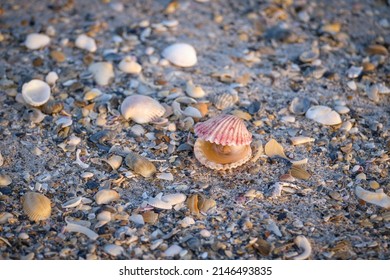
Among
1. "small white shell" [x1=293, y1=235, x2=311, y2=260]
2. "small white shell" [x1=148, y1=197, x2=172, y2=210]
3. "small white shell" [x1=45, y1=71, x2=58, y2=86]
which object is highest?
"small white shell" [x1=293, y1=235, x2=311, y2=260]

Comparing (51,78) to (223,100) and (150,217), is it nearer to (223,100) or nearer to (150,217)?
(223,100)

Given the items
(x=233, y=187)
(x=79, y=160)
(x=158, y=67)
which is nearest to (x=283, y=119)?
(x=233, y=187)

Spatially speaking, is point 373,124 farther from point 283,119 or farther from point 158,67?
point 158,67

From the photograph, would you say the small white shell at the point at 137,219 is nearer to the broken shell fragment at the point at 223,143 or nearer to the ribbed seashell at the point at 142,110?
the broken shell fragment at the point at 223,143

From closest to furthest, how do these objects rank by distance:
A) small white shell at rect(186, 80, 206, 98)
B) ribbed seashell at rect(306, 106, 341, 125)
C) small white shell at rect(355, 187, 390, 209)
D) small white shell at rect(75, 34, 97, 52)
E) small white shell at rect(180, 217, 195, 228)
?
small white shell at rect(180, 217, 195, 228)
small white shell at rect(355, 187, 390, 209)
ribbed seashell at rect(306, 106, 341, 125)
small white shell at rect(186, 80, 206, 98)
small white shell at rect(75, 34, 97, 52)

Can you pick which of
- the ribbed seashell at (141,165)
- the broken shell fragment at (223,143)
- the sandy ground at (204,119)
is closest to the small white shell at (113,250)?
the sandy ground at (204,119)

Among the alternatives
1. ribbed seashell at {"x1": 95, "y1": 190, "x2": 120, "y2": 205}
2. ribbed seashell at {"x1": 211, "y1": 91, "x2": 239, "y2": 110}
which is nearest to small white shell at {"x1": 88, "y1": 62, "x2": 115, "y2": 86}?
ribbed seashell at {"x1": 211, "y1": 91, "x2": 239, "y2": 110}

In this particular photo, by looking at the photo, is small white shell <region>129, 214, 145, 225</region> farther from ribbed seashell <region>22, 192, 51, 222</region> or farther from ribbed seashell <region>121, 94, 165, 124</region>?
ribbed seashell <region>121, 94, 165, 124</region>
